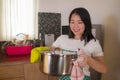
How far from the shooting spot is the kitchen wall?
1782mm

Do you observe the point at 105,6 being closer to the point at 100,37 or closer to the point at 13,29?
the point at 100,37

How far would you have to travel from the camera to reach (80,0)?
2182 millimetres

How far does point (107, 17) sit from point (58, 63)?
1.07m

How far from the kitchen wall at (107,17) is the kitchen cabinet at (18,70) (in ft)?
2.42

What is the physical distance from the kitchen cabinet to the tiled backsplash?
0.54 metres

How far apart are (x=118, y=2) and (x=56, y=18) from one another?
807 millimetres

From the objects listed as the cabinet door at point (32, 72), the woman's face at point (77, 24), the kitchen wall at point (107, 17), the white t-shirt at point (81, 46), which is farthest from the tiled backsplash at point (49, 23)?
the woman's face at point (77, 24)

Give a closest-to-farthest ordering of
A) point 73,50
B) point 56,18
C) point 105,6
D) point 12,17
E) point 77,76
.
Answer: point 77,76 < point 73,50 < point 105,6 < point 12,17 < point 56,18

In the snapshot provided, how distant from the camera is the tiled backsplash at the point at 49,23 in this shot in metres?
2.22

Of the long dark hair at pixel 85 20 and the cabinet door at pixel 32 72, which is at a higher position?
the long dark hair at pixel 85 20

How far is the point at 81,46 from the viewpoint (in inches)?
45.9

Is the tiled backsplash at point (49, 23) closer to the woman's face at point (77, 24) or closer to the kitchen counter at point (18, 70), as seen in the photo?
the kitchen counter at point (18, 70)

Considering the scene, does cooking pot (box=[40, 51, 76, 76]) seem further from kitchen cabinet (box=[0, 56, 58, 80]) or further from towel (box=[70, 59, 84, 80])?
kitchen cabinet (box=[0, 56, 58, 80])

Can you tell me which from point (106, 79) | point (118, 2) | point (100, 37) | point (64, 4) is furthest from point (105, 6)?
point (106, 79)
